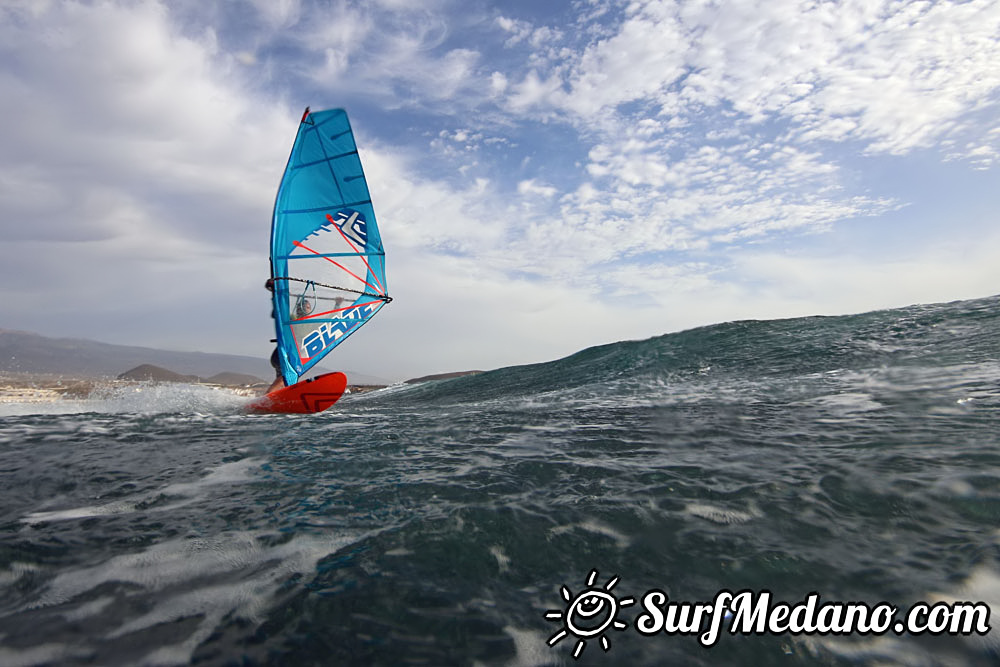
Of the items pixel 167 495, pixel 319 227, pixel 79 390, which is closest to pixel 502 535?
pixel 167 495

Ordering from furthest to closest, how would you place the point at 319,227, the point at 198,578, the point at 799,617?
the point at 319,227 < the point at 198,578 < the point at 799,617

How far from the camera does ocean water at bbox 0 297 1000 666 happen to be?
5.06 ft

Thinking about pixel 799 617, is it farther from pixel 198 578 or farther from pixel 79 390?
pixel 79 390

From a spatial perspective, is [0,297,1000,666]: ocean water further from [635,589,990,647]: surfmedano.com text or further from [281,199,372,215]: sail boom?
[281,199,372,215]: sail boom

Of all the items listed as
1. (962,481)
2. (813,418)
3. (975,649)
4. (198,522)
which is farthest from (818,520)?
(198,522)

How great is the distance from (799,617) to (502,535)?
1.23 metres

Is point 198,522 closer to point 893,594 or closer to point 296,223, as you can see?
point 893,594

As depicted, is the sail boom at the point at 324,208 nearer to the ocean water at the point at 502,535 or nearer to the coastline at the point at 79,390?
the coastline at the point at 79,390

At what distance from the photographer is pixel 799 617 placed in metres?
1.63

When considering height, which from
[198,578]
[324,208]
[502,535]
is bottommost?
[198,578]

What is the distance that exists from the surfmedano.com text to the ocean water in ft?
0.13

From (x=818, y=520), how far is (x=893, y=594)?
60 cm

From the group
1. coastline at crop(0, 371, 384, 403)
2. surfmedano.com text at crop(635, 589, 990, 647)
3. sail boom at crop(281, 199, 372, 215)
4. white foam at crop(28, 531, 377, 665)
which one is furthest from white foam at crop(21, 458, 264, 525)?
coastline at crop(0, 371, 384, 403)

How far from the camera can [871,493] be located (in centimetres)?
252
